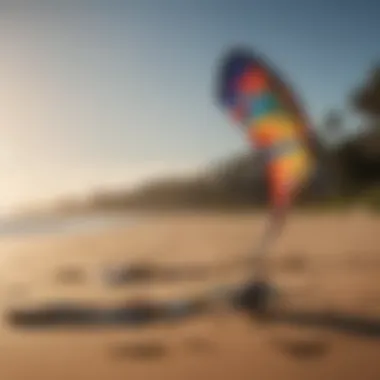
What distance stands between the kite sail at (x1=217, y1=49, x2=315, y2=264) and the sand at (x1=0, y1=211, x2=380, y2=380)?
0.17 ft

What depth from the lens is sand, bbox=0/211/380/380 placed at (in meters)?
1.47

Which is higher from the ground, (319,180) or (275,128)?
(275,128)

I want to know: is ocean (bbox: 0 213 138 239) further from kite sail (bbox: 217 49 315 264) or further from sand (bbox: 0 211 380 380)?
kite sail (bbox: 217 49 315 264)

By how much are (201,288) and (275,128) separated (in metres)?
0.35

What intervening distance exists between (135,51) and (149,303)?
514mm

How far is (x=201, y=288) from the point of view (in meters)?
1.51

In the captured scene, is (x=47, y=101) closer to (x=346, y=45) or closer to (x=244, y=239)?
(x=244, y=239)

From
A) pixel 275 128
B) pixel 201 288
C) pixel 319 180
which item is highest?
pixel 275 128

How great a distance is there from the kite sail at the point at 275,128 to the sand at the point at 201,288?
52mm

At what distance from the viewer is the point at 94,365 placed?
1.49m

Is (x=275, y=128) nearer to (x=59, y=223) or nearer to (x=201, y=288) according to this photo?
(x=201, y=288)

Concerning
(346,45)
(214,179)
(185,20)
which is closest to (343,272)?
(214,179)

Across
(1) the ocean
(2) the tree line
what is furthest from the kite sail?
(1) the ocean

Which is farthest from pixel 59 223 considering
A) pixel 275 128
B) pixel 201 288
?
pixel 275 128
